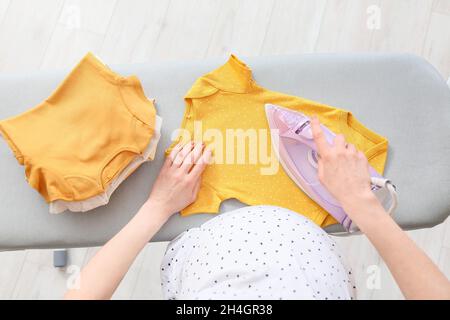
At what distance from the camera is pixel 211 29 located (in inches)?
56.0

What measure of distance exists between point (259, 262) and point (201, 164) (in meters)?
0.24

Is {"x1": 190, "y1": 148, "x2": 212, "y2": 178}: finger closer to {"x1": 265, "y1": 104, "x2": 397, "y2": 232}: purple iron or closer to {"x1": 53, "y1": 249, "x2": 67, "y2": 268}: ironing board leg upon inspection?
{"x1": 265, "y1": 104, "x2": 397, "y2": 232}: purple iron

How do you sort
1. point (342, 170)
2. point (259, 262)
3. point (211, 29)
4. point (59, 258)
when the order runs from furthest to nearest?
point (211, 29) → point (59, 258) → point (342, 170) → point (259, 262)

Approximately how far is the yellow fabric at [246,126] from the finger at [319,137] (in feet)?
0.14

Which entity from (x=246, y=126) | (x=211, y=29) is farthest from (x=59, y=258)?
(x=211, y=29)

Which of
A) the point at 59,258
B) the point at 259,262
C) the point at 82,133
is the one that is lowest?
the point at 59,258

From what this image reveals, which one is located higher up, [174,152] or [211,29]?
[211,29]

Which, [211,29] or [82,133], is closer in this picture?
[82,133]

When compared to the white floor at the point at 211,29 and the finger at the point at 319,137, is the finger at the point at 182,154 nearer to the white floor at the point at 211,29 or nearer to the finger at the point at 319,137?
the finger at the point at 319,137

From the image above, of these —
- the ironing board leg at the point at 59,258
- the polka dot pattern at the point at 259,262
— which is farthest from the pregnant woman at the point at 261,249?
the ironing board leg at the point at 59,258

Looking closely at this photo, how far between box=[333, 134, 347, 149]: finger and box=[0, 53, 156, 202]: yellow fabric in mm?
345


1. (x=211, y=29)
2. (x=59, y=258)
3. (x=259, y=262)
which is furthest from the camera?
(x=211, y=29)

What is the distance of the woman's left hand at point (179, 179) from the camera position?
871 mm

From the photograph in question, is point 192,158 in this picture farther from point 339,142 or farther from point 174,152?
point 339,142
